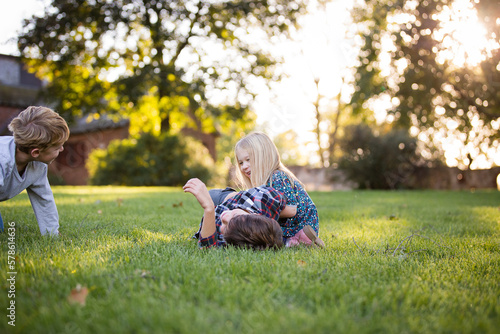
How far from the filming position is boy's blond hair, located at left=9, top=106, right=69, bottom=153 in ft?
10.9

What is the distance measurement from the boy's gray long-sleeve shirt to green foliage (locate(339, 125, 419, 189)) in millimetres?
14763

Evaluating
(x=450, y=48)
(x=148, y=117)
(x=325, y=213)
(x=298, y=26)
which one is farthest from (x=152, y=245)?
(x=148, y=117)

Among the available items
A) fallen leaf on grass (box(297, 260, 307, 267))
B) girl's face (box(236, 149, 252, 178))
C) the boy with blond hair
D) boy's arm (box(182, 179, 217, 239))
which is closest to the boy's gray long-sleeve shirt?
the boy with blond hair

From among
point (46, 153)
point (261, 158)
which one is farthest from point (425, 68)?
point (46, 153)

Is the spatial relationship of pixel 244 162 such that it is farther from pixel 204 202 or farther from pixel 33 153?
pixel 33 153

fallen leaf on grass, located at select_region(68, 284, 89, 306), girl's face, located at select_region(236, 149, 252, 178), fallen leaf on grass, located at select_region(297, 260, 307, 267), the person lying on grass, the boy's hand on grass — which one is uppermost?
girl's face, located at select_region(236, 149, 252, 178)

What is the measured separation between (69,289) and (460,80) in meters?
15.0

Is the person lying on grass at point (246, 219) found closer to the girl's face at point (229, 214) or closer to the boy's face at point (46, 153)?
the girl's face at point (229, 214)

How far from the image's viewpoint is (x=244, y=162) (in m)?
3.86

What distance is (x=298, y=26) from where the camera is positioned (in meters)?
20.9

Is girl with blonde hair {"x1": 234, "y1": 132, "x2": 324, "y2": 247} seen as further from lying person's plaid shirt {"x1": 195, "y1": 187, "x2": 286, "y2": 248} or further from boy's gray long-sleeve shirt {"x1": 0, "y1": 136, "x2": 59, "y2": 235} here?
boy's gray long-sleeve shirt {"x1": 0, "y1": 136, "x2": 59, "y2": 235}

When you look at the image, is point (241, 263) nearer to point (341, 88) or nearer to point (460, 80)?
point (460, 80)

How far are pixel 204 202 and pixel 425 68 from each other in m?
12.3

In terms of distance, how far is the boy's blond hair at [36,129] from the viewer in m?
3.33
